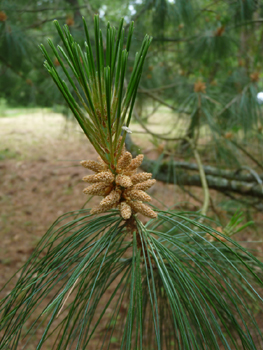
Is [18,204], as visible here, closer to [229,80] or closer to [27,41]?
[27,41]

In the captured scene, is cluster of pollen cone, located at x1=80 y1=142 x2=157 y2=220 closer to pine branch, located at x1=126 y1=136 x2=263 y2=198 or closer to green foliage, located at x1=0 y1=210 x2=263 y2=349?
green foliage, located at x1=0 y1=210 x2=263 y2=349

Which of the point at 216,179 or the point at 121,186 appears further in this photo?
the point at 216,179

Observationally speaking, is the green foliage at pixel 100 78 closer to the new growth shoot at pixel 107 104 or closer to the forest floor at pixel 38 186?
the new growth shoot at pixel 107 104

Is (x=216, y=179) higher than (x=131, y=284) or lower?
lower

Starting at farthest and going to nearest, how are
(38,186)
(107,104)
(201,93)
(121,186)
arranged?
(38,186) < (201,93) < (121,186) < (107,104)

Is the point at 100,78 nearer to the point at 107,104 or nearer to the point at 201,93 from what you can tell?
the point at 107,104

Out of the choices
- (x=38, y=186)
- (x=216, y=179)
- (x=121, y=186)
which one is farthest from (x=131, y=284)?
(x=38, y=186)

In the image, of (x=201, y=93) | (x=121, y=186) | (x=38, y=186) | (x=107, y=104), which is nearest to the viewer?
(x=107, y=104)

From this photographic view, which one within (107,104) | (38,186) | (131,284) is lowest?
(38,186)
